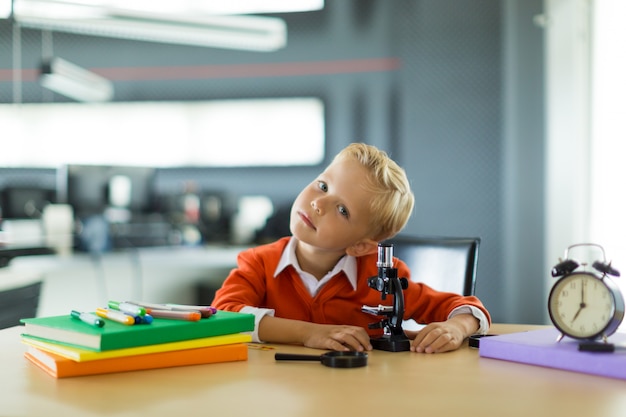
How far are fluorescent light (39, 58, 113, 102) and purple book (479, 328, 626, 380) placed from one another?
192 inches

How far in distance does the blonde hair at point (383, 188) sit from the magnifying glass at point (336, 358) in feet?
1.46

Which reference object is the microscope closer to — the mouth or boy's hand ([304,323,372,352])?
boy's hand ([304,323,372,352])

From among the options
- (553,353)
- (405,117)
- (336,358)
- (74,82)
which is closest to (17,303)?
(336,358)

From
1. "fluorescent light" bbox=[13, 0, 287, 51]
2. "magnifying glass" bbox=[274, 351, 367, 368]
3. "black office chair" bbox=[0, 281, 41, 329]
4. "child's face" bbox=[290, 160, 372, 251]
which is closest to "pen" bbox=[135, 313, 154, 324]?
"magnifying glass" bbox=[274, 351, 367, 368]

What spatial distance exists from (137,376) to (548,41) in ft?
13.5

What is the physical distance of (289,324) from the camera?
134 centimetres

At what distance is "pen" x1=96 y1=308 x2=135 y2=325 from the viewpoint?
3.58 ft

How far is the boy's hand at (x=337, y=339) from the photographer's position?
1.25 metres

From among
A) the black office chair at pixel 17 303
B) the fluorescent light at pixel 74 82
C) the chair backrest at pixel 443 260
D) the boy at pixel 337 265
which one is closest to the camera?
the boy at pixel 337 265

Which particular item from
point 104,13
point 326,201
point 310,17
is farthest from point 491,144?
point 326,201

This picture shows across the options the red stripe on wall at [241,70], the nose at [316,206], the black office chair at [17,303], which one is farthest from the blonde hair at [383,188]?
the red stripe on wall at [241,70]

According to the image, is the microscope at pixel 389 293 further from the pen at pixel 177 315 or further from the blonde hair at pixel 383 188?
the pen at pixel 177 315

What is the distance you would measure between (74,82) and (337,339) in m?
5.01

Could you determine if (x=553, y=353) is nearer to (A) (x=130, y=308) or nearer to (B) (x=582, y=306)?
(B) (x=582, y=306)
